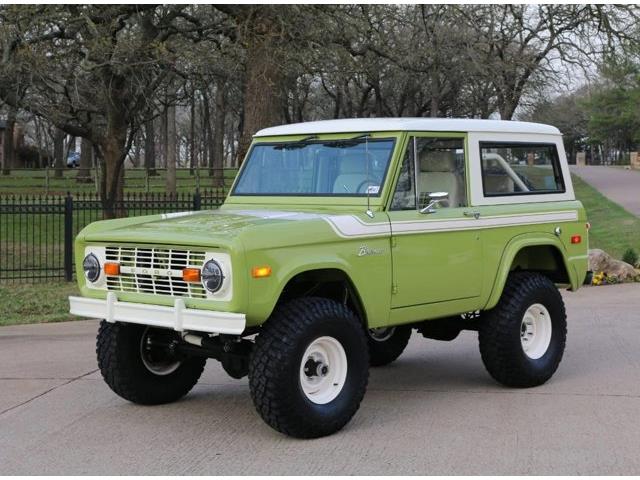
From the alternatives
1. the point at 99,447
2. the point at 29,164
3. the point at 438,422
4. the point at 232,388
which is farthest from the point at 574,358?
the point at 29,164

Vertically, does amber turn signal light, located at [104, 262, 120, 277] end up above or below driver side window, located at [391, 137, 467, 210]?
below

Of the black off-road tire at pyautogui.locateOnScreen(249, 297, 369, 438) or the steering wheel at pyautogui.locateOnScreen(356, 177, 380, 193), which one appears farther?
the steering wheel at pyautogui.locateOnScreen(356, 177, 380, 193)

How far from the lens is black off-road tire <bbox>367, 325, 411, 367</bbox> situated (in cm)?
802

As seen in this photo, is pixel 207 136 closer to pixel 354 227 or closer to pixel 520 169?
pixel 520 169

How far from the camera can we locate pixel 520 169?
758 cm

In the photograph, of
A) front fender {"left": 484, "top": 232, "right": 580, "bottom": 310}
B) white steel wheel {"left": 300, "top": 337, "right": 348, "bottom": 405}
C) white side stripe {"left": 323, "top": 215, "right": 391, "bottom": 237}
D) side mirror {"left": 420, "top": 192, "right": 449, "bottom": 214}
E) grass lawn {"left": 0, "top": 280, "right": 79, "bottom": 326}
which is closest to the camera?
white steel wheel {"left": 300, "top": 337, "right": 348, "bottom": 405}

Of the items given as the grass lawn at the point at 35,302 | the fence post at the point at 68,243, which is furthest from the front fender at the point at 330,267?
the fence post at the point at 68,243

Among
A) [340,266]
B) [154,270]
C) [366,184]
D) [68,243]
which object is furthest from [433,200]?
[68,243]

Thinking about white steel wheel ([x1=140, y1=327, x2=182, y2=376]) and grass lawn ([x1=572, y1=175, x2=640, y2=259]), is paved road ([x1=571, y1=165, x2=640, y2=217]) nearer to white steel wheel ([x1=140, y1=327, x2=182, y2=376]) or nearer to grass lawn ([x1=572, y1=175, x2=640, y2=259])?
grass lawn ([x1=572, y1=175, x2=640, y2=259])

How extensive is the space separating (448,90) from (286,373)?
37596 mm

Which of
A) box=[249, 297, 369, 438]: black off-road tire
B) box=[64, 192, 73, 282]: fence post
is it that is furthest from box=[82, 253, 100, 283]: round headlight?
box=[64, 192, 73, 282]: fence post

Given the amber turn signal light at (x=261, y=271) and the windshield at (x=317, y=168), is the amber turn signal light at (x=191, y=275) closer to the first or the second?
the amber turn signal light at (x=261, y=271)

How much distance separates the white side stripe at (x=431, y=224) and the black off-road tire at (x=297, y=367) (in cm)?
51

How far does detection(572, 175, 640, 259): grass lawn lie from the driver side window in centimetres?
1007
